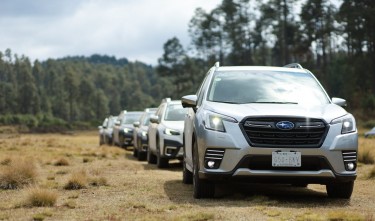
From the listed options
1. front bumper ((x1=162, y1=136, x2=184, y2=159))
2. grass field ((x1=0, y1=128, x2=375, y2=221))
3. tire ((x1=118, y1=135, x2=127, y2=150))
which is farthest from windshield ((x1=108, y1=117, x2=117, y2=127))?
grass field ((x1=0, y1=128, x2=375, y2=221))

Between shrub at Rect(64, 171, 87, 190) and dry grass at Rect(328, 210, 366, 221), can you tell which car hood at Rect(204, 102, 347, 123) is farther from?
shrub at Rect(64, 171, 87, 190)

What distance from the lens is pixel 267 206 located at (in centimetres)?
766

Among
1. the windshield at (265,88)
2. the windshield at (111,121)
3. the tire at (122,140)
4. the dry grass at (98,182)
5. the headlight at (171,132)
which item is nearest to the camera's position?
the windshield at (265,88)

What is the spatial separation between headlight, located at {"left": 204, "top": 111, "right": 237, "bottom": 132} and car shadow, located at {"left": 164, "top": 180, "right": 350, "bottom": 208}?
94cm

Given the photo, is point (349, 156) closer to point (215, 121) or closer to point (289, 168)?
point (289, 168)

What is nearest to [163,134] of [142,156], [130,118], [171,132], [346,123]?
[171,132]

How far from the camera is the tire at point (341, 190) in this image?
8500 millimetres

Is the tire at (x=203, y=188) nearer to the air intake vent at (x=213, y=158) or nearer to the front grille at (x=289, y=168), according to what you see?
the air intake vent at (x=213, y=158)

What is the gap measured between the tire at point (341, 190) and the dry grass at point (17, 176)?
16.0 ft

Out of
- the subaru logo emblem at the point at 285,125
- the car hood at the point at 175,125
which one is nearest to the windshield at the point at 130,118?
the car hood at the point at 175,125

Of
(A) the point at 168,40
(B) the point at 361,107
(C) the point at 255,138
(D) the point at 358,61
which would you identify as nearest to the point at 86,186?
(C) the point at 255,138

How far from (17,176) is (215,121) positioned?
159 inches

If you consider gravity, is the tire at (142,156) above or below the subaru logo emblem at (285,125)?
below

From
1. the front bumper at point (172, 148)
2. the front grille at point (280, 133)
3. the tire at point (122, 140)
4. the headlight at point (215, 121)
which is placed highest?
the headlight at point (215, 121)
